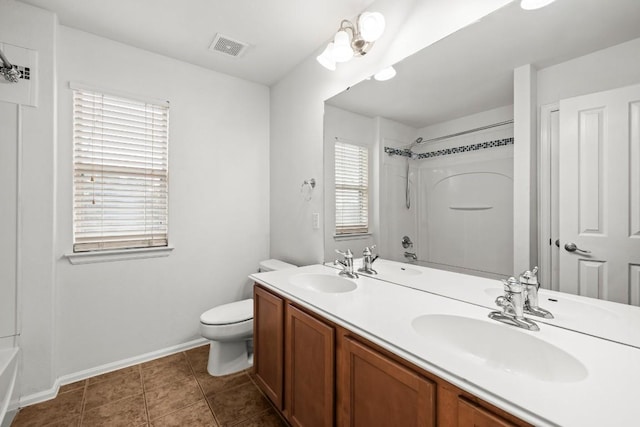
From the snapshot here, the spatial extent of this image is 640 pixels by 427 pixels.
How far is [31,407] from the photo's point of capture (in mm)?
1746

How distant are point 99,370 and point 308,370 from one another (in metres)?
1.85

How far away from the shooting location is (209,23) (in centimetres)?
196

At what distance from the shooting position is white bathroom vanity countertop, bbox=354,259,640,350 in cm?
89

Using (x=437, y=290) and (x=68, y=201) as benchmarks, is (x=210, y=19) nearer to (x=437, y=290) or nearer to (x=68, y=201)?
(x=68, y=201)

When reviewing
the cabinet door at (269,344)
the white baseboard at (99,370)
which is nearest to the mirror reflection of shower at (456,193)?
the cabinet door at (269,344)

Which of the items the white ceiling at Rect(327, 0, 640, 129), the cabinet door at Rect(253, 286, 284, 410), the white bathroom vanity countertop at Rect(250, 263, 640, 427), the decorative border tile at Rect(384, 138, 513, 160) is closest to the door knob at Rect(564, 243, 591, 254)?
the white bathroom vanity countertop at Rect(250, 263, 640, 427)

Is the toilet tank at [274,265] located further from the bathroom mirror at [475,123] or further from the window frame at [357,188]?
the bathroom mirror at [475,123]

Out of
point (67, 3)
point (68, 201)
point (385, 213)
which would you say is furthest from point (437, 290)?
point (67, 3)

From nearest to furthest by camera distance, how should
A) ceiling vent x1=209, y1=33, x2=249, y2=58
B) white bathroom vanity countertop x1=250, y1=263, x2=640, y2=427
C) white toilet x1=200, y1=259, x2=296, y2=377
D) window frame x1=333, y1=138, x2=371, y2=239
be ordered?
white bathroom vanity countertop x1=250, y1=263, x2=640, y2=427
window frame x1=333, y1=138, x2=371, y2=239
white toilet x1=200, y1=259, x2=296, y2=377
ceiling vent x1=209, y1=33, x2=249, y2=58

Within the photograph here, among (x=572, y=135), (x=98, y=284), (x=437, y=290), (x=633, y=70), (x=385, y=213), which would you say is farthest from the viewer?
(x=98, y=284)

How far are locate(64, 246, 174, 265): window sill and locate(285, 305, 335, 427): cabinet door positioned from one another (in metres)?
1.47

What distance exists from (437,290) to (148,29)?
8.55ft

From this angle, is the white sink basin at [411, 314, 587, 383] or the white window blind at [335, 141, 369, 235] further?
the white window blind at [335, 141, 369, 235]

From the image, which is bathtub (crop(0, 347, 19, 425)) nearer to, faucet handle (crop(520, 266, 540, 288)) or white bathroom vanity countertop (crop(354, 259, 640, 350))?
white bathroom vanity countertop (crop(354, 259, 640, 350))
